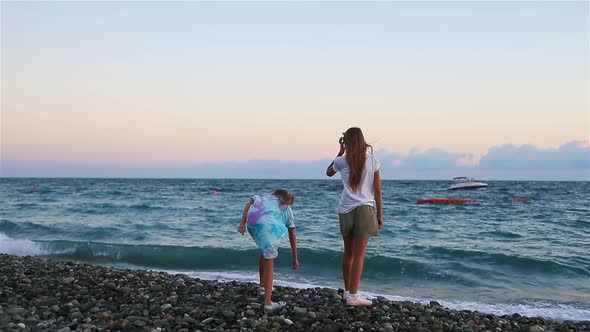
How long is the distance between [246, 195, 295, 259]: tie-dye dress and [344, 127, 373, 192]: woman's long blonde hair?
896 mm

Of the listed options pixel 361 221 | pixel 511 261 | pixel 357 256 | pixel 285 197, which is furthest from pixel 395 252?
pixel 285 197

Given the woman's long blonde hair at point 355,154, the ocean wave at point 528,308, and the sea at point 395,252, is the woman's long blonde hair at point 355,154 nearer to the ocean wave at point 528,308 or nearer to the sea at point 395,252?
the ocean wave at point 528,308

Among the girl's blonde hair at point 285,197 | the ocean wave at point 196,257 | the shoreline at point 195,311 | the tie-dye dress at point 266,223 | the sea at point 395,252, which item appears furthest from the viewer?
the ocean wave at point 196,257

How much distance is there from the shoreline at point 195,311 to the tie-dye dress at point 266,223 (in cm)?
87

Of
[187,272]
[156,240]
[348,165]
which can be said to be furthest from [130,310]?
[156,240]

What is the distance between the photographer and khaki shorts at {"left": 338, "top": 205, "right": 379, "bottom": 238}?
6.04 m

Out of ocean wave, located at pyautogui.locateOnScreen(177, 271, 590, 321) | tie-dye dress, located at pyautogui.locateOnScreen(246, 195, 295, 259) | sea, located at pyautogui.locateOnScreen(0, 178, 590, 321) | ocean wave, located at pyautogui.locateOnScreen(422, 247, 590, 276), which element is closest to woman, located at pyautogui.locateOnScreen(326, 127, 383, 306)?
tie-dye dress, located at pyautogui.locateOnScreen(246, 195, 295, 259)

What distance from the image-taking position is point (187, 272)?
38.3ft

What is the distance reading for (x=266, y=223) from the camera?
19.5 ft

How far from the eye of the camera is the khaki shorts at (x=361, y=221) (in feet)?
19.8

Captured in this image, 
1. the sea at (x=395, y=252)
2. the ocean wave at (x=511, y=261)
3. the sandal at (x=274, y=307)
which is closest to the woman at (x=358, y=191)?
the sandal at (x=274, y=307)

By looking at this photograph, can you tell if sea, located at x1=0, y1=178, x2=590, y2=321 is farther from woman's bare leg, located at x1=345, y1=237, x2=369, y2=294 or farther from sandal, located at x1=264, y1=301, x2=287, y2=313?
sandal, located at x1=264, y1=301, x2=287, y2=313

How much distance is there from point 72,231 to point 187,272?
9556mm

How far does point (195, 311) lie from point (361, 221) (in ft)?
7.84
